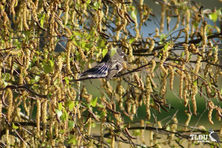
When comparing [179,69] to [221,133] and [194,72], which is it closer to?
[194,72]

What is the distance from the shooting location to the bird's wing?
2163 mm

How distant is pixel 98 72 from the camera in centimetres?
223

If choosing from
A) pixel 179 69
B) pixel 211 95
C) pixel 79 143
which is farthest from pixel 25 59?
pixel 211 95

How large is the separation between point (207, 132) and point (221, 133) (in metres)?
0.16
